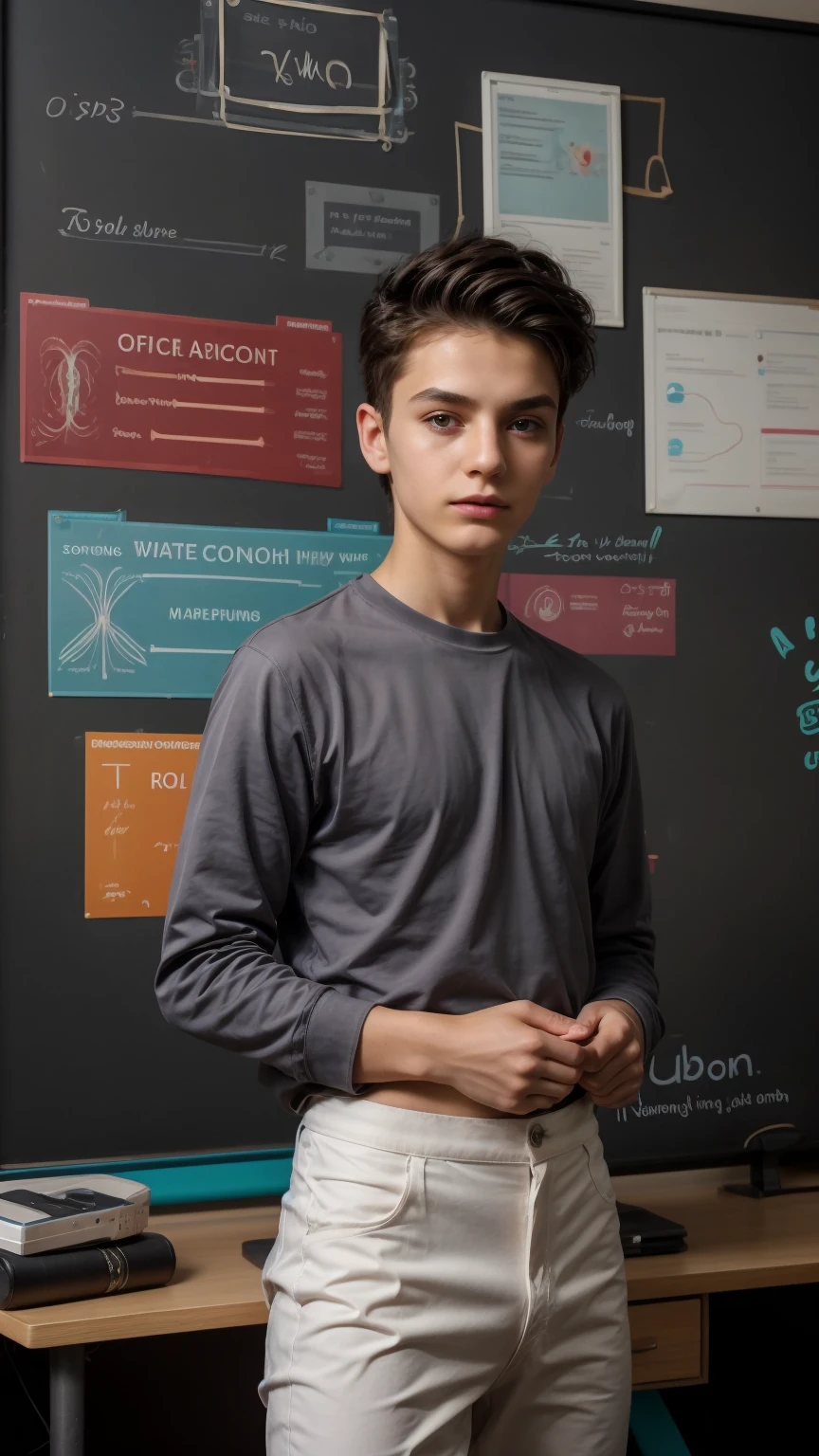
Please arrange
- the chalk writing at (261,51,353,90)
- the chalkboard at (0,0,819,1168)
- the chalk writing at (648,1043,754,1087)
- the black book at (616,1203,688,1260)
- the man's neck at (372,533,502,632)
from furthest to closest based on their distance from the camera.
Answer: the chalk writing at (648,1043,754,1087)
the chalk writing at (261,51,353,90)
the chalkboard at (0,0,819,1168)
the black book at (616,1203,688,1260)
the man's neck at (372,533,502,632)

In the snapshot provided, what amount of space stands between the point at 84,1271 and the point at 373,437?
971 mm

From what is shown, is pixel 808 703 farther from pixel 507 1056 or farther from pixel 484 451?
pixel 507 1056

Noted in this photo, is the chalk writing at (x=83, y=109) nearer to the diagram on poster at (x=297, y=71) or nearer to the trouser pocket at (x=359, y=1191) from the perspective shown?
the diagram on poster at (x=297, y=71)

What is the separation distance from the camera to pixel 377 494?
2.01m

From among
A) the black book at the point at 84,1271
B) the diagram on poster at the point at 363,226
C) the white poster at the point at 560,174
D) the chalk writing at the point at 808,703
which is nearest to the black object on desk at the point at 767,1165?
the chalk writing at the point at 808,703

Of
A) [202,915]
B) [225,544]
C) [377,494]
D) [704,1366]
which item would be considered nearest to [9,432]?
[225,544]

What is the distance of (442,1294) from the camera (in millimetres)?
1100

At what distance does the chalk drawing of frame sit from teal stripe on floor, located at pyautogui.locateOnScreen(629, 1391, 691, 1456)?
1.84 metres

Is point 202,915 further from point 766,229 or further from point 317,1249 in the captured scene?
point 766,229

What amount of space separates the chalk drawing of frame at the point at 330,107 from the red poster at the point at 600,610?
714mm

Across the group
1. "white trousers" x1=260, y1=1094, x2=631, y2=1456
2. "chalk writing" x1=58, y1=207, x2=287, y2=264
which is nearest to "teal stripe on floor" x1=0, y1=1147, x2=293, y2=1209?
"white trousers" x1=260, y1=1094, x2=631, y2=1456

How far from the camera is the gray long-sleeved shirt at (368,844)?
114cm

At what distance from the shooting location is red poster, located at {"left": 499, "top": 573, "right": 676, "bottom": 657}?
2.06 m

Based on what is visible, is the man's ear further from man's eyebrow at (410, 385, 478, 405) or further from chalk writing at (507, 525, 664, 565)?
chalk writing at (507, 525, 664, 565)
